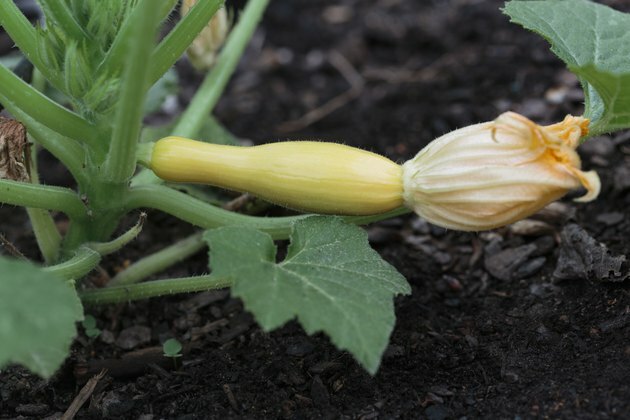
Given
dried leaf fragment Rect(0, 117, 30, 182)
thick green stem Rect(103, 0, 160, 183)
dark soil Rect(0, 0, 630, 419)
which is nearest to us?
thick green stem Rect(103, 0, 160, 183)

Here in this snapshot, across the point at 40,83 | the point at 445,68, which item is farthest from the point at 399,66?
the point at 40,83

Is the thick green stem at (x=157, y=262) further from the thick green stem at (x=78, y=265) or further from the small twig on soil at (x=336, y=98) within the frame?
the small twig on soil at (x=336, y=98)

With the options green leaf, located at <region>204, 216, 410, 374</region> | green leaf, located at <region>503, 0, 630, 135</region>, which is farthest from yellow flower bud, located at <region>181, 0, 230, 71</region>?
green leaf, located at <region>204, 216, 410, 374</region>

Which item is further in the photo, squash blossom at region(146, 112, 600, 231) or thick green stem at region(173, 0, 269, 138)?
thick green stem at region(173, 0, 269, 138)

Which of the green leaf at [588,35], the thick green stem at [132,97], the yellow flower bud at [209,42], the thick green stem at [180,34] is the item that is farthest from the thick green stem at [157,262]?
the green leaf at [588,35]

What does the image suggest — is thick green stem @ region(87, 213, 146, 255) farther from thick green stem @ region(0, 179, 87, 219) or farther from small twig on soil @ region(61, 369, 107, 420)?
small twig on soil @ region(61, 369, 107, 420)

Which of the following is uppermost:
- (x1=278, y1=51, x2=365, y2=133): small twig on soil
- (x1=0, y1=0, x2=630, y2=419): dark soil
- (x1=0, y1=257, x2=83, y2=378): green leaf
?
(x1=0, y1=257, x2=83, y2=378): green leaf

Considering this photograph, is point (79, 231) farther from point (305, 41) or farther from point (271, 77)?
point (305, 41)
